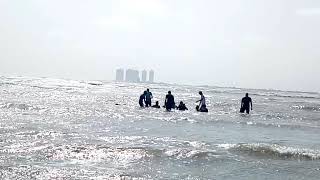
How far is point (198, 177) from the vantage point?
1044 centimetres

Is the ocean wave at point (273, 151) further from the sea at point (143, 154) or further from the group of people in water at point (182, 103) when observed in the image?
the group of people in water at point (182, 103)

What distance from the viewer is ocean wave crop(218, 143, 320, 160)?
13875 mm

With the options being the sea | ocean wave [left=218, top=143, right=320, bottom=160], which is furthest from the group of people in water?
ocean wave [left=218, top=143, right=320, bottom=160]

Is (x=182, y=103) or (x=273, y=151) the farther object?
(x=182, y=103)

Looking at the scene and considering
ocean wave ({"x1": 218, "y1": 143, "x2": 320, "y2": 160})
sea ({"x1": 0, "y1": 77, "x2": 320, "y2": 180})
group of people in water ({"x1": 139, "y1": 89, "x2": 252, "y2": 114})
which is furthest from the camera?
group of people in water ({"x1": 139, "y1": 89, "x2": 252, "y2": 114})

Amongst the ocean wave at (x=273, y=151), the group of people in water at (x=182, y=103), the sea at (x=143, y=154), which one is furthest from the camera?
the group of people in water at (x=182, y=103)

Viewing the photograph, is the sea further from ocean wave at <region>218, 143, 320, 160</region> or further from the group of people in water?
the group of people in water

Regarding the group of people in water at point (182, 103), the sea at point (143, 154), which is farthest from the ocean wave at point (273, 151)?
the group of people in water at point (182, 103)

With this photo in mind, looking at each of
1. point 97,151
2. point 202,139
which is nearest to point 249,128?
point 202,139

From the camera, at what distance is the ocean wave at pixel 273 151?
13875 millimetres

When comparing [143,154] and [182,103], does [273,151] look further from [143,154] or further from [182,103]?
[182,103]

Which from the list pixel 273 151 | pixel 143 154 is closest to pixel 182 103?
pixel 273 151

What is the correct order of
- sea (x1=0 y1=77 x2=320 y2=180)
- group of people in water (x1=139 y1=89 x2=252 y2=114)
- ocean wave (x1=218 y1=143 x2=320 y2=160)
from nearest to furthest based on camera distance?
sea (x1=0 y1=77 x2=320 y2=180) → ocean wave (x1=218 y1=143 x2=320 y2=160) → group of people in water (x1=139 y1=89 x2=252 y2=114)

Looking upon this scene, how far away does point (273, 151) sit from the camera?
14.5 m
